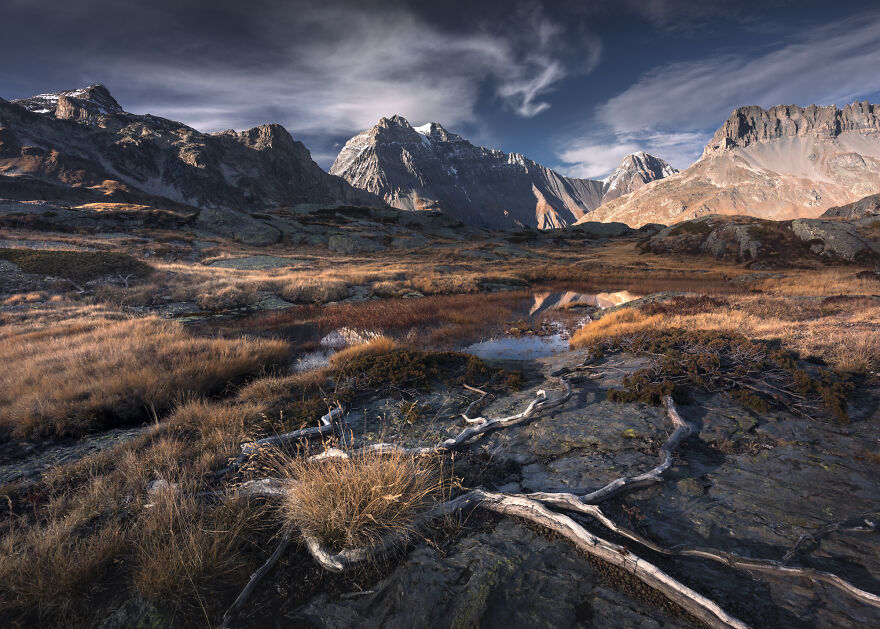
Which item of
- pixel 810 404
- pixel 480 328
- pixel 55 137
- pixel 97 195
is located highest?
pixel 55 137

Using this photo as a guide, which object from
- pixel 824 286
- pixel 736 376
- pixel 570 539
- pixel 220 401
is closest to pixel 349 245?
pixel 220 401

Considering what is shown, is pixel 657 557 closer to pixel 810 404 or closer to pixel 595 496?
pixel 595 496

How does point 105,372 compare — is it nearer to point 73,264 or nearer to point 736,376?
point 736,376

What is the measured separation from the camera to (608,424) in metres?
5.24

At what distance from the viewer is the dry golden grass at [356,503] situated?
299cm

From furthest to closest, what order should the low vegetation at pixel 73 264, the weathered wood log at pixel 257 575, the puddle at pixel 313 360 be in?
the low vegetation at pixel 73 264 → the puddle at pixel 313 360 → the weathered wood log at pixel 257 575

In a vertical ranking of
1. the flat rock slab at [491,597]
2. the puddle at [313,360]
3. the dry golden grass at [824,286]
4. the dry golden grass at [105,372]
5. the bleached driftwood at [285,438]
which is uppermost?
the dry golden grass at [824,286]

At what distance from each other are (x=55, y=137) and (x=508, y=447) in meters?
243

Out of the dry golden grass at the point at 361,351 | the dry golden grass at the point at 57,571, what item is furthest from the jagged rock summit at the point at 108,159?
the dry golden grass at the point at 57,571

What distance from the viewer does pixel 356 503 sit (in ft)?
9.96

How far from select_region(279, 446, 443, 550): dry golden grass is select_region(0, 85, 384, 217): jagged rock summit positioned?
538ft

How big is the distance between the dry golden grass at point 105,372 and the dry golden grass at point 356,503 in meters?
4.26

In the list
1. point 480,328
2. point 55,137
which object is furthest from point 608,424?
point 55,137

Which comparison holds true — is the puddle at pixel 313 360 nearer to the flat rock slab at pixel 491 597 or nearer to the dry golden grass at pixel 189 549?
the dry golden grass at pixel 189 549
